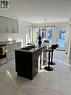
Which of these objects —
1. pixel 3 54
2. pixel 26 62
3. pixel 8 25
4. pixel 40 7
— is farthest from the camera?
pixel 8 25

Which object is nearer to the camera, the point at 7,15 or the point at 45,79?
the point at 45,79

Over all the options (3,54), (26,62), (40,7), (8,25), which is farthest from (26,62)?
(8,25)

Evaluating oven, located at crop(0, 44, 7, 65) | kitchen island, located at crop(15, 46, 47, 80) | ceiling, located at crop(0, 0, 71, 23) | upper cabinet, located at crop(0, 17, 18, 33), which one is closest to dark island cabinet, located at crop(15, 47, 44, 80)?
kitchen island, located at crop(15, 46, 47, 80)

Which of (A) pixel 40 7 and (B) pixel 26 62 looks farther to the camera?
(A) pixel 40 7

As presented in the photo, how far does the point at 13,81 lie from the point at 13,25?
373 cm

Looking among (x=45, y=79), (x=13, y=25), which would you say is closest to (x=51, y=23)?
(x=13, y=25)

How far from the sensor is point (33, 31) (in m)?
9.99

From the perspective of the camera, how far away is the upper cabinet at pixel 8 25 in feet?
15.9

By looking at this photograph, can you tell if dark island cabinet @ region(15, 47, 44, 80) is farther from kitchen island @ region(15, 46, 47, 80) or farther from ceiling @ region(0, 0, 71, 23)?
ceiling @ region(0, 0, 71, 23)

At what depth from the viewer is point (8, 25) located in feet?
17.5

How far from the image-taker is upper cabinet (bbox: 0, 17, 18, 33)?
485cm

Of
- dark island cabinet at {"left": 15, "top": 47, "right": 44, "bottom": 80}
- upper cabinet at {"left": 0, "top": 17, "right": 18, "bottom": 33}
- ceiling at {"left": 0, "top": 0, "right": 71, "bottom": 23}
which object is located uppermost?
ceiling at {"left": 0, "top": 0, "right": 71, "bottom": 23}

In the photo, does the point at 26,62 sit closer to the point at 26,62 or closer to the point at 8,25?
the point at 26,62

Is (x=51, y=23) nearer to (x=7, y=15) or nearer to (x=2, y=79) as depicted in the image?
(x=7, y=15)
